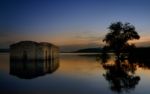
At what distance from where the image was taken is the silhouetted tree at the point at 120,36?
78.8 metres

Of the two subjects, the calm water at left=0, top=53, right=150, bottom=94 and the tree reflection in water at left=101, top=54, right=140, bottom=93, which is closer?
the calm water at left=0, top=53, right=150, bottom=94

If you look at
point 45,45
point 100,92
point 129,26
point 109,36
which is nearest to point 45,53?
point 45,45

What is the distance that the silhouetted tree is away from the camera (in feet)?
258

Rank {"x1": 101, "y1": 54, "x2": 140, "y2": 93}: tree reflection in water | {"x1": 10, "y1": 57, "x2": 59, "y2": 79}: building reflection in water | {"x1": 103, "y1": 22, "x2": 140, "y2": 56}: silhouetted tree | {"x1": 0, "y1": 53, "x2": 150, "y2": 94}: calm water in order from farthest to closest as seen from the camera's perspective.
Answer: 1. {"x1": 103, "y1": 22, "x2": 140, "y2": 56}: silhouetted tree
2. {"x1": 10, "y1": 57, "x2": 59, "y2": 79}: building reflection in water
3. {"x1": 101, "y1": 54, "x2": 140, "y2": 93}: tree reflection in water
4. {"x1": 0, "y1": 53, "x2": 150, "y2": 94}: calm water

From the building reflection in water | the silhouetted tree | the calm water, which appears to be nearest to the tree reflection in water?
the calm water

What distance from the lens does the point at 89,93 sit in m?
18.9

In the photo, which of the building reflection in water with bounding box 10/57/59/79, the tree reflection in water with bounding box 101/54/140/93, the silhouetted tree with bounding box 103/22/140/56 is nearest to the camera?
the tree reflection in water with bounding box 101/54/140/93

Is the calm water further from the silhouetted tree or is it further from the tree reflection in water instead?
the silhouetted tree

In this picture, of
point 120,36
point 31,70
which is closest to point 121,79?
point 31,70

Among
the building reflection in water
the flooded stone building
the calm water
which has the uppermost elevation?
the flooded stone building

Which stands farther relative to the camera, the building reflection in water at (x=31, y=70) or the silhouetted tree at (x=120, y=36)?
the silhouetted tree at (x=120, y=36)

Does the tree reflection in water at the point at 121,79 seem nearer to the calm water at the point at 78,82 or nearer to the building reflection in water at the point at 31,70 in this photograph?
the calm water at the point at 78,82

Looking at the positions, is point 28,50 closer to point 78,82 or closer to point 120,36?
point 120,36

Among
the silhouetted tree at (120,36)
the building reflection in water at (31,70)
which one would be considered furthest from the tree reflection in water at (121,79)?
the silhouetted tree at (120,36)
